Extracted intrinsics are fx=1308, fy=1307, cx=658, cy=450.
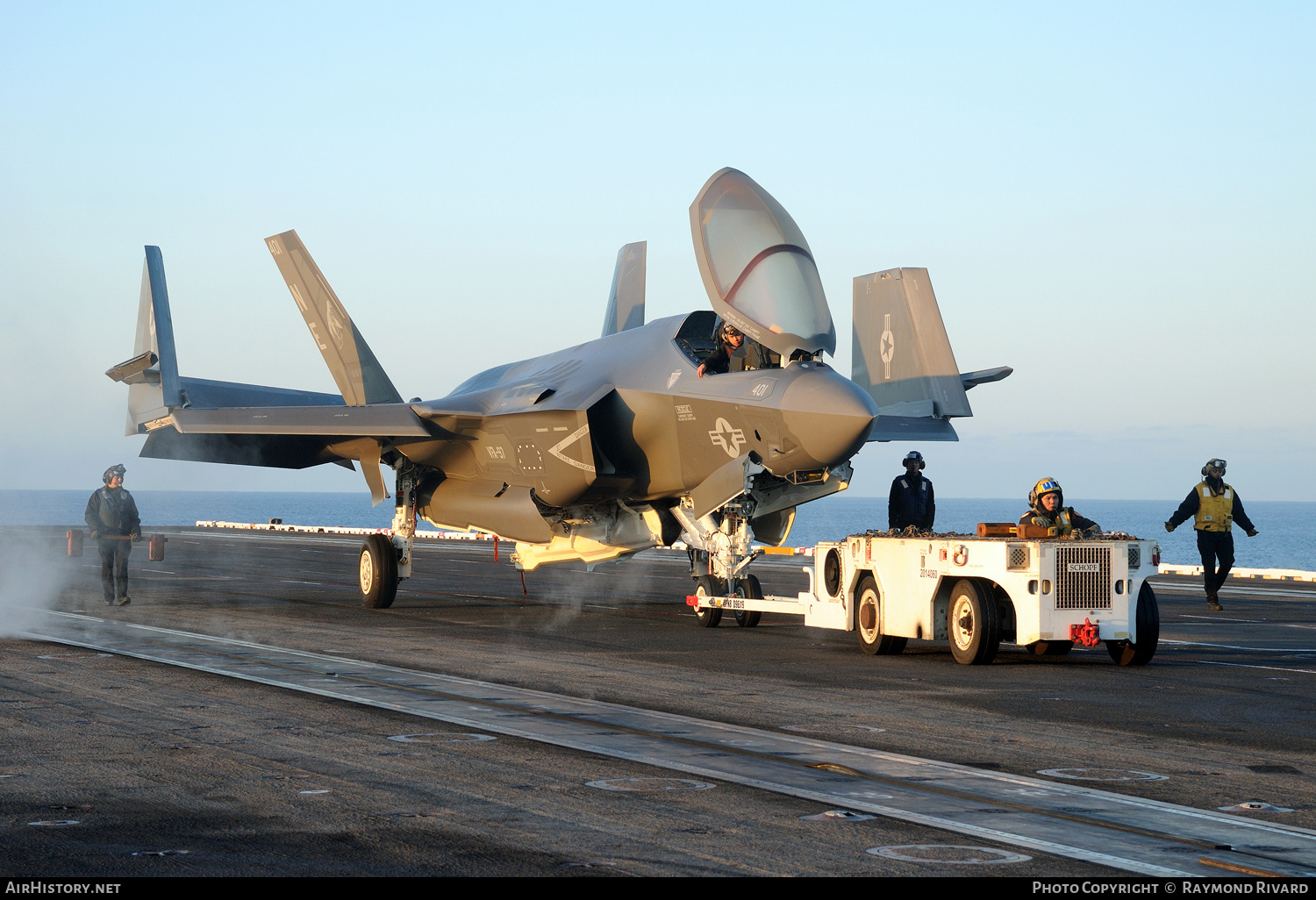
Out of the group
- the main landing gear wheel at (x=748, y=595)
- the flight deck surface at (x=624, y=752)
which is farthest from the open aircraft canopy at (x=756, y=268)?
the main landing gear wheel at (x=748, y=595)

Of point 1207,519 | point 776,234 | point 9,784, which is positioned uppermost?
point 776,234

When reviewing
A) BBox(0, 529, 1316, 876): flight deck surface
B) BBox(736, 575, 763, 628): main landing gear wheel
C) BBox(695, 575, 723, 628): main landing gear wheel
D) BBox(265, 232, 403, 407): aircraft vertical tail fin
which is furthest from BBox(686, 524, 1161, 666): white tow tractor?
BBox(265, 232, 403, 407): aircraft vertical tail fin

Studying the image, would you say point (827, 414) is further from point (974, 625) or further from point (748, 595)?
point (748, 595)

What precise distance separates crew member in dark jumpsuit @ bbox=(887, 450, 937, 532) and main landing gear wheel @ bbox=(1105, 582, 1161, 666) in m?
4.76

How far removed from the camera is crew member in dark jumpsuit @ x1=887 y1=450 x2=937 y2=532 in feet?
60.0

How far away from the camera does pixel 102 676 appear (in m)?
12.0

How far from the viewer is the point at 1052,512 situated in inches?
558

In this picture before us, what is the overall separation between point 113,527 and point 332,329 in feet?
19.7

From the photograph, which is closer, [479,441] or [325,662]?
[325,662]

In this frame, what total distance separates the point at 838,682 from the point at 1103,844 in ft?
20.2

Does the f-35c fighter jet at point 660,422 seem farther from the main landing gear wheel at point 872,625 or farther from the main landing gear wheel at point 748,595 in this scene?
the main landing gear wheel at point 872,625

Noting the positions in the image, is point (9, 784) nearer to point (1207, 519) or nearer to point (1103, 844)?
point (1103, 844)
